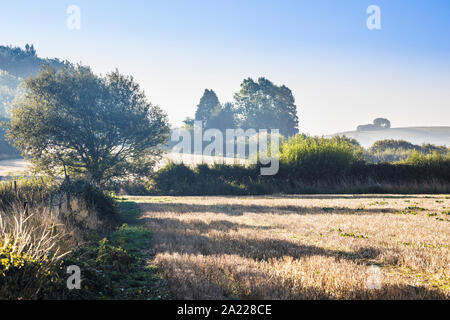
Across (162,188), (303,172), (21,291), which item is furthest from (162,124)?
(21,291)

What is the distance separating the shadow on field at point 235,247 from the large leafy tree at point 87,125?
19775mm

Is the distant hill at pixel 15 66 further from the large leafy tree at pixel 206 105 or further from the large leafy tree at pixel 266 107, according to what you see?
the large leafy tree at pixel 266 107

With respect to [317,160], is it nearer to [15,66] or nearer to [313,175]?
[313,175]

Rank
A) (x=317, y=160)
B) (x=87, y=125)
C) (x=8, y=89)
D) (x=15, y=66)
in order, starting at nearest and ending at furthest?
(x=87, y=125)
(x=317, y=160)
(x=8, y=89)
(x=15, y=66)

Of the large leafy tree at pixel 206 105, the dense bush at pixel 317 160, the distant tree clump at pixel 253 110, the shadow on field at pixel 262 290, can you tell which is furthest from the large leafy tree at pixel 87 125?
the large leafy tree at pixel 206 105

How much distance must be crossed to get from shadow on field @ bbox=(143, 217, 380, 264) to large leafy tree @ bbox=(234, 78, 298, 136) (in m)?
83.1

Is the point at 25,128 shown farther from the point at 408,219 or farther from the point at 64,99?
the point at 408,219

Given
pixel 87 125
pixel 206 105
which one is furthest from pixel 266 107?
pixel 87 125

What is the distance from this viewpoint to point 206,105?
325 feet

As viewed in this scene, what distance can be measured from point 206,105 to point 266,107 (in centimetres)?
1916

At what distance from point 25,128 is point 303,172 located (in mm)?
24938

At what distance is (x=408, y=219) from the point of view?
1158 cm

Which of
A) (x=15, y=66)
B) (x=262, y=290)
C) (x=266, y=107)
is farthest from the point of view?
(x=15, y=66)
